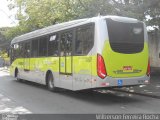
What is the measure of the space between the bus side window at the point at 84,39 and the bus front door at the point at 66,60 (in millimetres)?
784

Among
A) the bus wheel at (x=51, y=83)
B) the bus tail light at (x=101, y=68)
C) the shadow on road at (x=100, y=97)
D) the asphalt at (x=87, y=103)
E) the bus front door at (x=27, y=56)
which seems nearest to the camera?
the asphalt at (x=87, y=103)

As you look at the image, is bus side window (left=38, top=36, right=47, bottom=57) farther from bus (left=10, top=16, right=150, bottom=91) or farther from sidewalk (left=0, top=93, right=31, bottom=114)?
sidewalk (left=0, top=93, right=31, bottom=114)

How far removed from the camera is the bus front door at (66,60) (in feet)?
50.0

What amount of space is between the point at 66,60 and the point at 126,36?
10.3 feet

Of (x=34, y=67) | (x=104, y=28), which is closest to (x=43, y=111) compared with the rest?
(x=104, y=28)

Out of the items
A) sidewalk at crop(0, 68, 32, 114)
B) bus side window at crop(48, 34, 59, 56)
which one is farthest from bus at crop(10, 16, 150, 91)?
sidewalk at crop(0, 68, 32, 114)

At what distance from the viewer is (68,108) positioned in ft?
40.3

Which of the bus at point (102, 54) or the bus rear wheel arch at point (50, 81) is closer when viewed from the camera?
the bus at point (102, 54)

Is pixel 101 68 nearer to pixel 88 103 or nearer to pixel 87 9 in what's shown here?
pixel 88 103

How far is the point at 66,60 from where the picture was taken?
1560 centimetres

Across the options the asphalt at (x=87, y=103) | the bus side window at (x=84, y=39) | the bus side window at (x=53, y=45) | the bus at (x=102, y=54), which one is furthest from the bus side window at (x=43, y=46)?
the bus side window at (x=84, y=39)

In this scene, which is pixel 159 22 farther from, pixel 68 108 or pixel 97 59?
pixel 68 108

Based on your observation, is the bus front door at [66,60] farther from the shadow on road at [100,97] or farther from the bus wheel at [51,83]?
the bus wheel at [51,83]

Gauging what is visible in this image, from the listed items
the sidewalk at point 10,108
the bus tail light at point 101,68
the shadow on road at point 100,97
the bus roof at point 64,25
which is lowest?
the sidewalk at point 10,108
